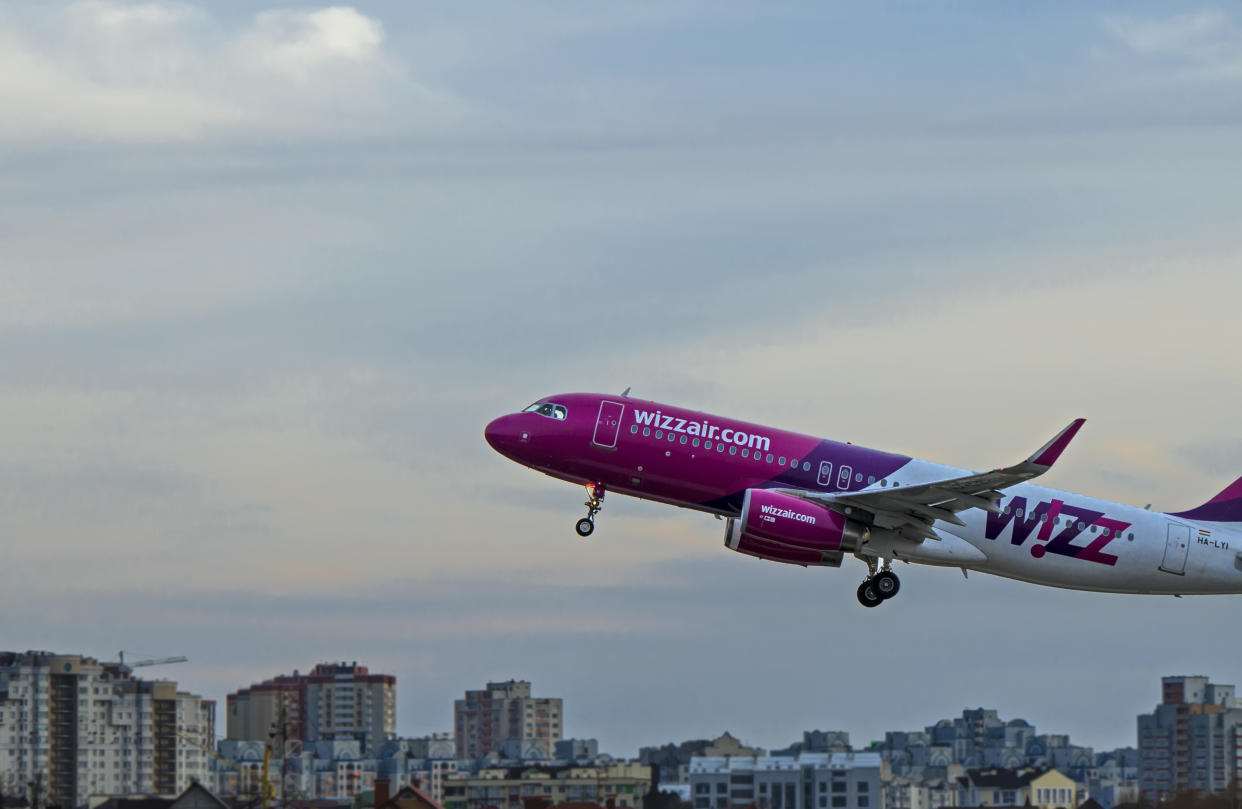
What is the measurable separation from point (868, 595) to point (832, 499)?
386cm

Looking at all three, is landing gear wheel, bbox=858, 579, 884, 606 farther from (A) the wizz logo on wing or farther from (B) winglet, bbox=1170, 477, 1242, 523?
(B) winglet, bbox=1170, 477, 1242, 523

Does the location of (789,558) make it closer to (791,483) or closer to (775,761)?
(791,483)

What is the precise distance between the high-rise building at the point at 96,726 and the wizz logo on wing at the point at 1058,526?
115 meters

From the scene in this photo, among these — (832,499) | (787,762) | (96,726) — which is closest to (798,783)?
(787,762)

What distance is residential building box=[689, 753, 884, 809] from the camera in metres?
173

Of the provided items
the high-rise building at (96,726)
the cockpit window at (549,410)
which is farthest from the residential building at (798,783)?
the cockpit window at (549,410)

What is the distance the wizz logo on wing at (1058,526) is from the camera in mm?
65812

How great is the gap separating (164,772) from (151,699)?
275 inches

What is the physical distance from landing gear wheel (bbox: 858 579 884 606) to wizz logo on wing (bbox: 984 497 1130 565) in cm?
417

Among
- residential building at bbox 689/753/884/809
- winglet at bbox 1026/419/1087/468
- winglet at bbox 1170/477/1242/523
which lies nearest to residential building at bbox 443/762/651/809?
residential building at bbox 689/753/884/809

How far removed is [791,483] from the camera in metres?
63.9

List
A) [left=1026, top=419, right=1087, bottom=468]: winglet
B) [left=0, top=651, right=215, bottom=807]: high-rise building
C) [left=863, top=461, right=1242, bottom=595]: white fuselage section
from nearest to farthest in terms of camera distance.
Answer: [left=1026, top=419, right=1087, bottom=468]: winglet < [left=863, top=461, right=1242, bottom=595]: white fuselage section < [left=0, top=651, right=215, bottom=807]: high-rise building

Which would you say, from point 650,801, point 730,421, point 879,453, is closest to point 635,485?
point 730,421

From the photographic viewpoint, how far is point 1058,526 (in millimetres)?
66188
